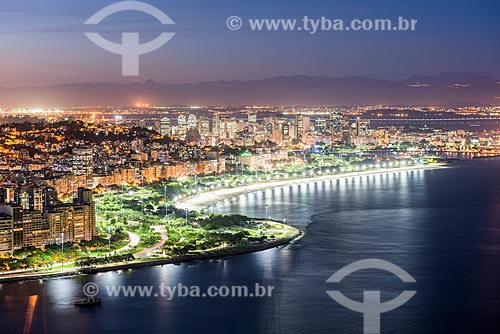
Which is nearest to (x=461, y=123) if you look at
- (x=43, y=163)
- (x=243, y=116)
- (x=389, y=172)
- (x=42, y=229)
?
(x=243, y=116)

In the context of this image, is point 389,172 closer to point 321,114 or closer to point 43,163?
point 43,163

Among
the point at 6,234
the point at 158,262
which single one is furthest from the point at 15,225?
the point at 158,262

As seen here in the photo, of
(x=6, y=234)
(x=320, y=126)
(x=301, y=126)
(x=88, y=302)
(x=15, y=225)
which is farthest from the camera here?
(x=320, y=126)

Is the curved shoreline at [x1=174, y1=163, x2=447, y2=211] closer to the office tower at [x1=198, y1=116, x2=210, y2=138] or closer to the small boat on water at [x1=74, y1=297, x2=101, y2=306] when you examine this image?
the small boat on water at [x1=74, y1=297, x2=101, y2=306]

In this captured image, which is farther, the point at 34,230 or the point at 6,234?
the point at 34,230

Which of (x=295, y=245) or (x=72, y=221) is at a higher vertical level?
(x=72, y=221)

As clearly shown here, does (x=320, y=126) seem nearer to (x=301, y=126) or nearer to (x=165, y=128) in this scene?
(x=301, y=126)

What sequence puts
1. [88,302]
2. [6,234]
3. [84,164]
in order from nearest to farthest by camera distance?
[88,302]
[6,234]
[84,164]
